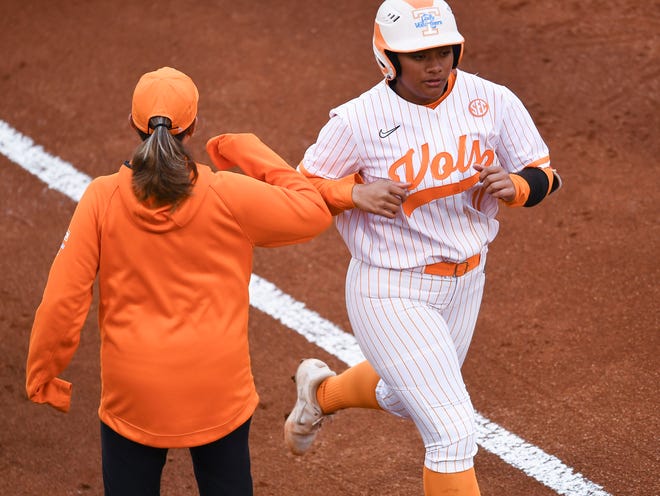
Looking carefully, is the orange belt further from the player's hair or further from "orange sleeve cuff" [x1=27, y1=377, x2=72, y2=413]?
"orange sleeve cuff" [x1=27, y1=377, x2=72, y2=413]

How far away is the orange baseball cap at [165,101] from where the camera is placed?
11.4 ft

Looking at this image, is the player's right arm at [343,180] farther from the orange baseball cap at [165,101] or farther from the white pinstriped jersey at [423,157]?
the orange baseball cap at [165,101]

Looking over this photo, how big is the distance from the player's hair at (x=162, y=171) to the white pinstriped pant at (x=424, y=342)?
92 centimetres

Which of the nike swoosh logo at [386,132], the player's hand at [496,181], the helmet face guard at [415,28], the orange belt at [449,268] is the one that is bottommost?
the orange belt at [449,268]

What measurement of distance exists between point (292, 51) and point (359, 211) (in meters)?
4.28

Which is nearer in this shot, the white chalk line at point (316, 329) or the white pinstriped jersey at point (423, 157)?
the white pinstriped jersey at point (423, 157)

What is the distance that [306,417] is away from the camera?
15.8 ft

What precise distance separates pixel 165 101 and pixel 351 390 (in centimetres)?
166

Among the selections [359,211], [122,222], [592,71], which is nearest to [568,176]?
[592,71]

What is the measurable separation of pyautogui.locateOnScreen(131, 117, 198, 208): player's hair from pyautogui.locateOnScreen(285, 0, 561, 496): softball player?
2.25 feet

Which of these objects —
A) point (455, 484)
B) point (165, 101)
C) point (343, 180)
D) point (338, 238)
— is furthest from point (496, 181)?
point (338, 238)

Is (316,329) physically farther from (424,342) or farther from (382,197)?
(382,197)

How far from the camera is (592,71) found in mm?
7664

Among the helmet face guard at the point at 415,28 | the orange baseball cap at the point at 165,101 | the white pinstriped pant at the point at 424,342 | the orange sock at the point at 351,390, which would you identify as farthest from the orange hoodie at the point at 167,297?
the orange sock at the point at 351,390
